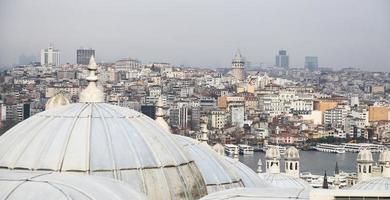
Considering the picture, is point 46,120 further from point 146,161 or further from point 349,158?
point 349,158

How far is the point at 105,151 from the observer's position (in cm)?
199

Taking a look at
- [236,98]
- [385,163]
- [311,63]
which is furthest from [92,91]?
[311,63]

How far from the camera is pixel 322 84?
4809 cm

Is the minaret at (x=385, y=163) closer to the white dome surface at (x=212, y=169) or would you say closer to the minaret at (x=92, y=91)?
the white dome surface at (x=212, y=169)

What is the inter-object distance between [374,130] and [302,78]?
24985 mm

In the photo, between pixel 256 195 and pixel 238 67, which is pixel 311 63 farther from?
pixel 256 195

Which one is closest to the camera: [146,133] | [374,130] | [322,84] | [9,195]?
[9,195]

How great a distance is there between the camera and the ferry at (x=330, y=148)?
2444 cm

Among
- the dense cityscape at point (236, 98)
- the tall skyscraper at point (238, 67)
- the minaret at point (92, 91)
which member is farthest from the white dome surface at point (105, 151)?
the tall skyscraper at point (238, 67)

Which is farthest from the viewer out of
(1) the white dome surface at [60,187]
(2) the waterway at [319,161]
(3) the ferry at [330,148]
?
(3) the ferry at [330,148]

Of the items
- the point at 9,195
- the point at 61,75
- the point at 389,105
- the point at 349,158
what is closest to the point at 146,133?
the point at 9,195

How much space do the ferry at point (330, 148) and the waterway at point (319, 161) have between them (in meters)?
0.26

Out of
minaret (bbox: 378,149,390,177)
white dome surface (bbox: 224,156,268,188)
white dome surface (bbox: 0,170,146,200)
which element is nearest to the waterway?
minaret (bbox: 378,149,390,177)

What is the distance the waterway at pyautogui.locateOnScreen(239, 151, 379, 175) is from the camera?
733 inches
